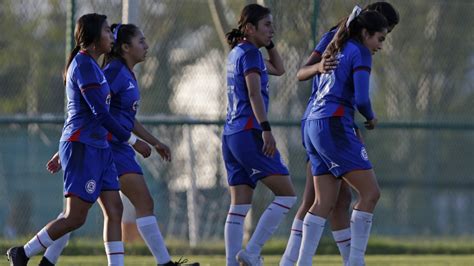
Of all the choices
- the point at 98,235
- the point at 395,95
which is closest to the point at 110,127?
the point at 98,235

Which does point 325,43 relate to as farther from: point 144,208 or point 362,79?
point 144,208

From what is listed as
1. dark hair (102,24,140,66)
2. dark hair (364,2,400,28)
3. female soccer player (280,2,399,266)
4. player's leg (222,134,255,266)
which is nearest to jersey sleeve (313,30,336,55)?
female soccer player (280,2,399,266)

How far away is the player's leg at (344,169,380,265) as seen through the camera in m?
8.41

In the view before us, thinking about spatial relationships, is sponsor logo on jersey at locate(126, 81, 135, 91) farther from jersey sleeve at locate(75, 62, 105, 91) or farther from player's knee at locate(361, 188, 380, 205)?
player's knee at locate(361, 188, 380, 205)

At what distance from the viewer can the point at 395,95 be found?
14719 mm

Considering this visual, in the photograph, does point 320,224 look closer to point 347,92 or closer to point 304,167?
point 347,92

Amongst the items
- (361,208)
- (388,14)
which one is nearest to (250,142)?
(361,208)

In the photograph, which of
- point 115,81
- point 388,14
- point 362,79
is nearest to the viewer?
point 362,79

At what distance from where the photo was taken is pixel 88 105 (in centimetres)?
816

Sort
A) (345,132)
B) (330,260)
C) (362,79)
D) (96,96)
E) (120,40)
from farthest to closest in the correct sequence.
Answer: (330,260) < (120,40) < (345,132) < (362,79) < (96,96)

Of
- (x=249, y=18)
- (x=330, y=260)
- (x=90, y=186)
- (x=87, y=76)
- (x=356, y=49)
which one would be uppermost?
(x=249, y=18)

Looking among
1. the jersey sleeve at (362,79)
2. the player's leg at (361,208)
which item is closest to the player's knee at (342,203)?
the player's leg at (361,208)

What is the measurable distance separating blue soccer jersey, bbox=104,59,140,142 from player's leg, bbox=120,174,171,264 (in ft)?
1.05

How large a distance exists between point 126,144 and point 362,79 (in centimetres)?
180
